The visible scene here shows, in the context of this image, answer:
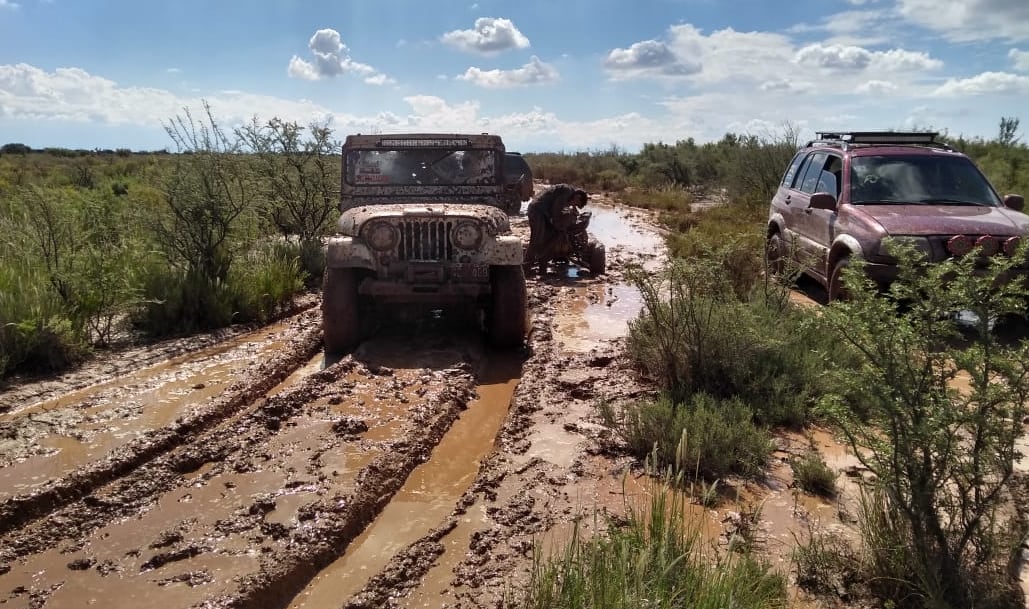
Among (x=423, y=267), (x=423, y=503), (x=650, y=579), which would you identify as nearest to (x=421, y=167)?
→ (x=423, y=267)

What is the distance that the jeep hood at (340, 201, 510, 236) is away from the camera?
20.0ft

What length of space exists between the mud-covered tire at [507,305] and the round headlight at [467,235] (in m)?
0.33

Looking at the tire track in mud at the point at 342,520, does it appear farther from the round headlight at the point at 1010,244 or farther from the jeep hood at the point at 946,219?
the round headlight at the point at 1010,244

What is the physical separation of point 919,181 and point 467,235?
15.5 feet

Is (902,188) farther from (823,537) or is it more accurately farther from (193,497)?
(193,497)

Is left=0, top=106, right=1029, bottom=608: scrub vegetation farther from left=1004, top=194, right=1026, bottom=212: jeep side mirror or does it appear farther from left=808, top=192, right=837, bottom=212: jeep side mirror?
left=1004, top=194, right=1026, bottom=212: jeep side mirror

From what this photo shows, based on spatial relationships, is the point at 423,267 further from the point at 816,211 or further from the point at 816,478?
the point at 816,211

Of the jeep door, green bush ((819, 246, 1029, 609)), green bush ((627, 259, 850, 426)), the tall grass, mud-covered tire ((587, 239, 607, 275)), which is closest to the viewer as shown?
the tall grass

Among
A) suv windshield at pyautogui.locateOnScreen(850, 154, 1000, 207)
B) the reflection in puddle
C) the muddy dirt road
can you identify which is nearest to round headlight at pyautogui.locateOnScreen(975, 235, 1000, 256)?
suv windshield at pyautogui.locateOnScreen(850, 154, 1000, 207)

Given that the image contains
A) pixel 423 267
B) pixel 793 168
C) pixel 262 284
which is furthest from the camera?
pixel 793 168

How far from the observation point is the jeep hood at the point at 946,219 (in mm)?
6395

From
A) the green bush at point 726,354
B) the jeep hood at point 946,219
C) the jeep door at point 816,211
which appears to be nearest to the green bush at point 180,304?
the green bush at point 726,354

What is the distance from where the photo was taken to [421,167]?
288 inches

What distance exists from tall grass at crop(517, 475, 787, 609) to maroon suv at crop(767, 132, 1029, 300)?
143 inches
